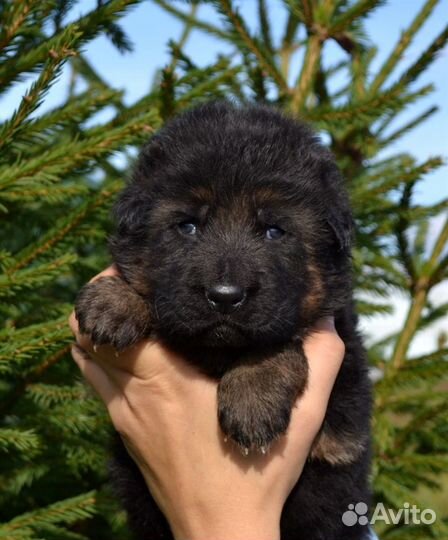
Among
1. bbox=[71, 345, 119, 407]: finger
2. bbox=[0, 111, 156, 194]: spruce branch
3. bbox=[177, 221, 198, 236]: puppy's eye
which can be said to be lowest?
bbox=[71, 345, 119, 407]: finger

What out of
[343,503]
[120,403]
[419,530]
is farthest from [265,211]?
[419,530]

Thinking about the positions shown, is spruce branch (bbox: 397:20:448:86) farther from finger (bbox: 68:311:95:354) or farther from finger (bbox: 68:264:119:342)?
finger (bbox: 68:311:95:354)

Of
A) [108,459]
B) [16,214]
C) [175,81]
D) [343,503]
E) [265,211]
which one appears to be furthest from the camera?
[16,214]

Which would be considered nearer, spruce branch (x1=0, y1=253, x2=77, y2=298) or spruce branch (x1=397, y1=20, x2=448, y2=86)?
spruce branch (x1=0, y1=253, x2=77, y2=298)

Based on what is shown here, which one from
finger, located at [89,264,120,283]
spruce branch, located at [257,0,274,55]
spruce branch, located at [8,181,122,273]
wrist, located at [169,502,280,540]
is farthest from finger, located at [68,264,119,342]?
spruce branch, located at [257,0,274,55]

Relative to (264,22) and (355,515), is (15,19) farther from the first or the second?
(355,515)

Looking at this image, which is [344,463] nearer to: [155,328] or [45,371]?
[155,328]

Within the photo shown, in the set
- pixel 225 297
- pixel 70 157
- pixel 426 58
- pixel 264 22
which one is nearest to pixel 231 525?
pixel 225 297
